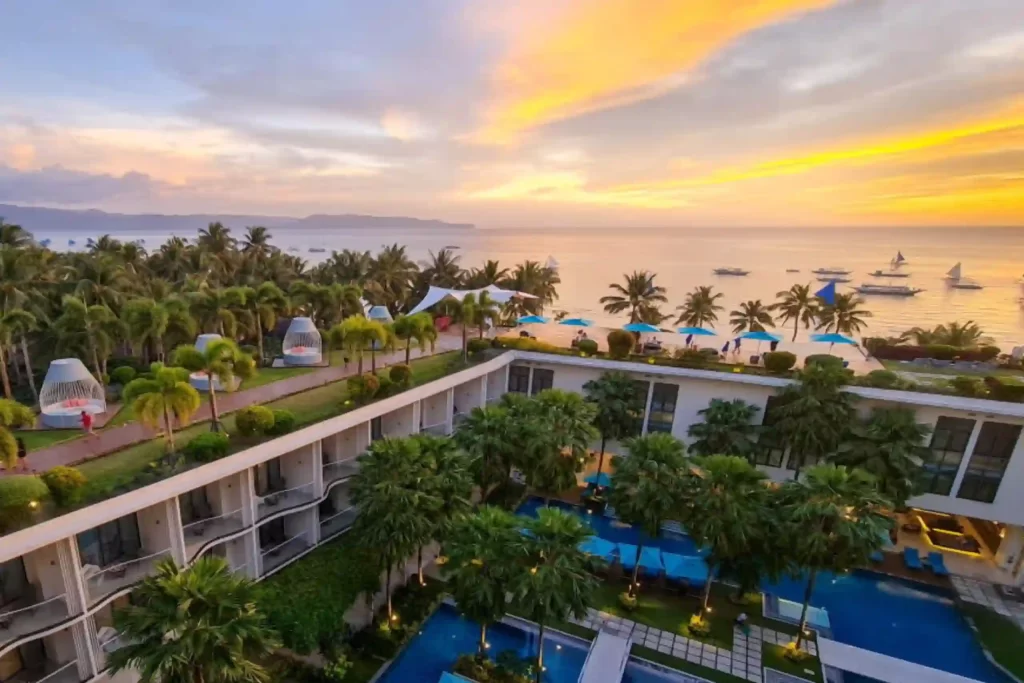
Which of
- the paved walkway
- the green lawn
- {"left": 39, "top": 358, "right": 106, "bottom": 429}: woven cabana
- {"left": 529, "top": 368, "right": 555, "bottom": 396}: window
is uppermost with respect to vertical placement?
{"left": 39, "top": 358, "right": 106, "bottom": 429}: woven cabana

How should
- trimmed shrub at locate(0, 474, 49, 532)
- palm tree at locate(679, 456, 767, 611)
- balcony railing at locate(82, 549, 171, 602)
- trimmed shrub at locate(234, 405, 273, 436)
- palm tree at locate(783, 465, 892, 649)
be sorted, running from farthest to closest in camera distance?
1. palm tree at locate(679, 456, 767, 611)
2. trimmed shrub at locate(234, 405, 273, 436)
3. palm tree at locate(783, 465, 892, 649)
4. balcony railing at locate(82, 549, 171, 602)
5. trimmed shrub at locate(0, 474, 49, 532)

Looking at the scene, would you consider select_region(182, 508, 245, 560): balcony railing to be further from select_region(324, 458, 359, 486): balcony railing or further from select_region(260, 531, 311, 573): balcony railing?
select_region(324, 458, 359, 486): balcony railing

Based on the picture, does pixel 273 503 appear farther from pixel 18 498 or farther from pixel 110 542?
pixel 18 498

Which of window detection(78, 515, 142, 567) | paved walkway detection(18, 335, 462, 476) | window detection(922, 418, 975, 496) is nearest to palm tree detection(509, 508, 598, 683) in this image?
window detection(78, 515, 142, 567)

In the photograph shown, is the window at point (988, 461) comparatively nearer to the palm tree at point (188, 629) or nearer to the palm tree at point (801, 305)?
the palm tree at point (801, 305)

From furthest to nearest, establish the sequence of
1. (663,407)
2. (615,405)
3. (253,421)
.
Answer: (663,407)
(615,405)
(253,421)

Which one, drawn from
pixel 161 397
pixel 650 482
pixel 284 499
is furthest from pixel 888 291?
pixel 161 397
